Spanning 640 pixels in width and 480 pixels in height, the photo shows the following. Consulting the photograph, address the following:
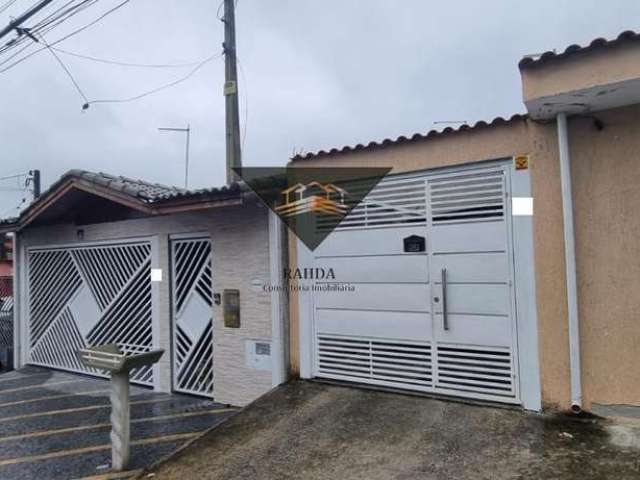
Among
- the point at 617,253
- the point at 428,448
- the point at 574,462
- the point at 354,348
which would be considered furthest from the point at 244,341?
the point at 617,253

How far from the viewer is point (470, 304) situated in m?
4.86

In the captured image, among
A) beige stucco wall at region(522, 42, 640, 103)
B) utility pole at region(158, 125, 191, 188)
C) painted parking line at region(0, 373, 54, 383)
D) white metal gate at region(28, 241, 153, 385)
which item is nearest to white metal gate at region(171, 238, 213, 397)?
white metal gate at region(28, 241, 153, 385)

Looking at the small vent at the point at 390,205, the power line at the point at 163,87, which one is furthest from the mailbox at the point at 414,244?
the power line at the point at 163,87

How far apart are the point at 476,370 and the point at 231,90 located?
8063 millimetres

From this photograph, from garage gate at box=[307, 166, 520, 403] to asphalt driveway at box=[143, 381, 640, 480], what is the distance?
416mm

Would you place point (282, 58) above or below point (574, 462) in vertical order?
above

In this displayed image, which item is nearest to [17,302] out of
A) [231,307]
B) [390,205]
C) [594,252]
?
[231,307]

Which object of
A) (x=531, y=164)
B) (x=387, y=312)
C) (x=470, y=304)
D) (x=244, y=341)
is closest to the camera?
(x=531, y=164)

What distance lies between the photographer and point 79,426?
19.9ft

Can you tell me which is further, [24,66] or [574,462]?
[24,66]

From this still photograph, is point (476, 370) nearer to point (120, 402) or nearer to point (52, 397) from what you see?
point (120, 402)

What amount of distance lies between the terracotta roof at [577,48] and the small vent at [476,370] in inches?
116

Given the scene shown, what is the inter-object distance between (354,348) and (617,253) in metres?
3.17

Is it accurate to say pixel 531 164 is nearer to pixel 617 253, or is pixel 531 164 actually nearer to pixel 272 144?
pixel 617 253
